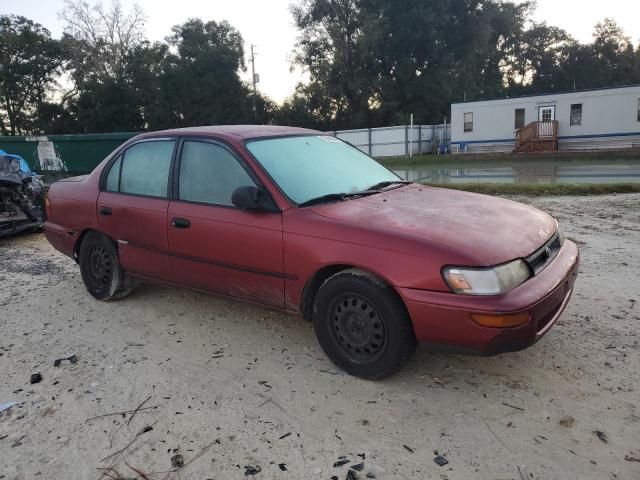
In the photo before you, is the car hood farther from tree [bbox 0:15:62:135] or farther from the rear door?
tree [bbox 0:15:62:135]

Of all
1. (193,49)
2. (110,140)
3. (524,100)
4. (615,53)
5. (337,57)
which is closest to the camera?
(110,140)

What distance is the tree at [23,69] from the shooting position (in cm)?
4138

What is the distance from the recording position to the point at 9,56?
41562 mm

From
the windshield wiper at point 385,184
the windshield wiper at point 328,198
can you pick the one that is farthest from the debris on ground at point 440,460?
the windshield wiper at point 385,184

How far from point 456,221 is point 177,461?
2.14m

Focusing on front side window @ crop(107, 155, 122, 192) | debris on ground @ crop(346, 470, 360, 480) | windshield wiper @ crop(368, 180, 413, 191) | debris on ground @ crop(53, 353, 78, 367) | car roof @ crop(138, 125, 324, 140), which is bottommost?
debris on ground @ crop(346, 470, 360, 480)

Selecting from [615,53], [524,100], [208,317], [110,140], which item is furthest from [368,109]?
[208,317]

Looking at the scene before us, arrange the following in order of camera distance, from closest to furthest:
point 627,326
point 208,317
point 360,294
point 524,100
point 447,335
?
point 447,335 → point 360,294 → point 627,326 → point 208,317 → point 524,100

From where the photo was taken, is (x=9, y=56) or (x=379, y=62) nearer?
(x=379, y=62)

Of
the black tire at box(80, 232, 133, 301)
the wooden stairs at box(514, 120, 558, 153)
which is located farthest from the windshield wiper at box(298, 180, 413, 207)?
the wooden stairs at box(514, 120, 558, 153)

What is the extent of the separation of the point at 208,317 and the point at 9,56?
157 feet

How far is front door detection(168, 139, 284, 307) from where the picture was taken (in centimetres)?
347

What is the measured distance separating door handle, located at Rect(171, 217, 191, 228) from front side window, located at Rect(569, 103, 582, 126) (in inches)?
1105

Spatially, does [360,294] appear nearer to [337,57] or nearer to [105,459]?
[105,459]
